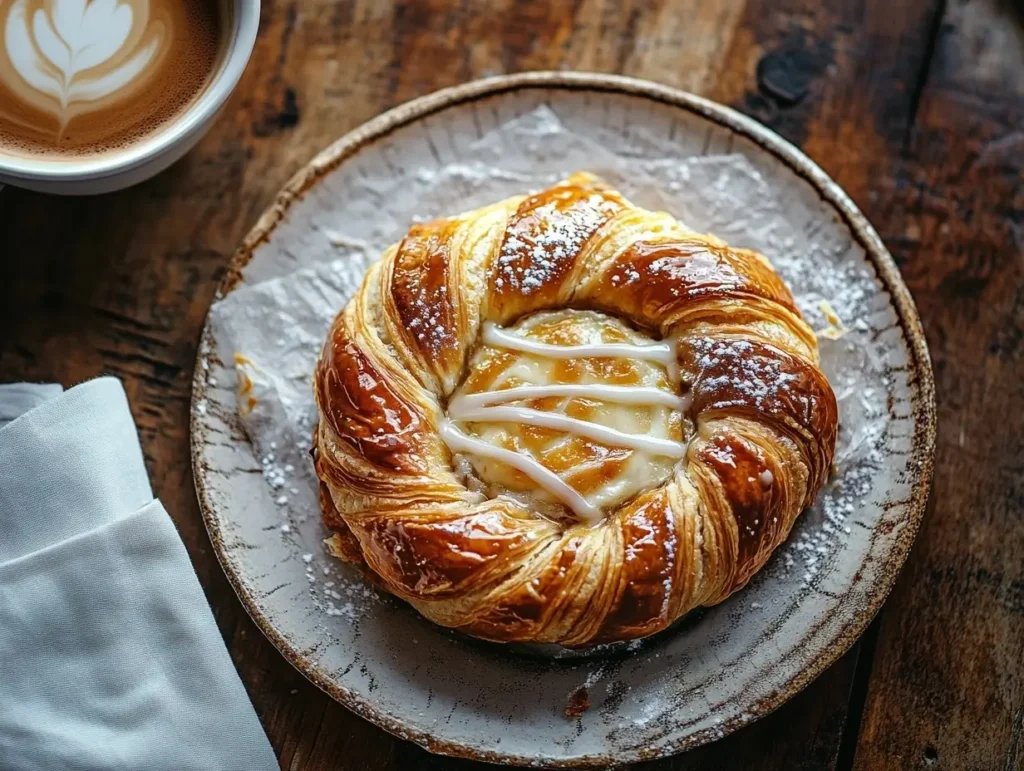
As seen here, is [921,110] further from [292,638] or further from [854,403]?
[292,638]

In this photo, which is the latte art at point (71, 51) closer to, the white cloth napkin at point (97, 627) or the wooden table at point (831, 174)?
the wooden table at point (831, 174)

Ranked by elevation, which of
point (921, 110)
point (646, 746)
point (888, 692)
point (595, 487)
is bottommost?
point (646, 746)

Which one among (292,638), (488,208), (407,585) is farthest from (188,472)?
(488,208)

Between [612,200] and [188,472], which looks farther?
[188,472]

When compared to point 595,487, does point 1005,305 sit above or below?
above

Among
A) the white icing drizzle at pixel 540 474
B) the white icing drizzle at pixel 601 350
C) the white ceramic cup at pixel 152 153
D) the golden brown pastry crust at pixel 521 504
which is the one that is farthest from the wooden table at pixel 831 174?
the white icing drizzle at pixel 601 350

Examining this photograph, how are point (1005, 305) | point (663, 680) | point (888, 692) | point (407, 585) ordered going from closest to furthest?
point (407, 585), point (663, 680), point (888, 692), point (1005, 305)
